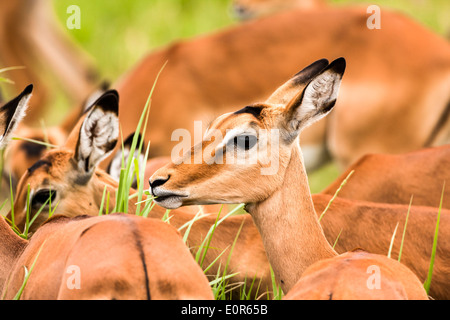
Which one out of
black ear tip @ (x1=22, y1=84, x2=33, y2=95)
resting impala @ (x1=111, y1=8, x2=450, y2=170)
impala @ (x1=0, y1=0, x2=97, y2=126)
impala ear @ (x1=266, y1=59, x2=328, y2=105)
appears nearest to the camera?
black ear tip @ (x1=22, y1=84, x2=33, y2=95)

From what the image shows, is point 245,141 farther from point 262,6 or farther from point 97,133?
point 262,6

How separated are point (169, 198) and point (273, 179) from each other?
371 millimetres

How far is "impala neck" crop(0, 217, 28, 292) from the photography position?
132 inches

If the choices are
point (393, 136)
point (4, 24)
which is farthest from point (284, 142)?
point (4, 24)

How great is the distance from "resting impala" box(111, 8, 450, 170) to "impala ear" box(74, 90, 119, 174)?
8.99 ft

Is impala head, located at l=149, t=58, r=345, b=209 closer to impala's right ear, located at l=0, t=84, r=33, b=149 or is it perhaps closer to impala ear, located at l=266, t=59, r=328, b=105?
impala ear, located at l=266, t=59, r=328, b=105

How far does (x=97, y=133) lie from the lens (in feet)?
12.8

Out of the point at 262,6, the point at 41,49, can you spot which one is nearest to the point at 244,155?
the point at 41,49

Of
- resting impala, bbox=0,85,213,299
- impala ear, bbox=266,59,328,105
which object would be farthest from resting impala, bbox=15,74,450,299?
resting impala, bbox=0,85,213,299

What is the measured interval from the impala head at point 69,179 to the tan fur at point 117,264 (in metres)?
0.88

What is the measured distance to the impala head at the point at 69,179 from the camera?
155 inches

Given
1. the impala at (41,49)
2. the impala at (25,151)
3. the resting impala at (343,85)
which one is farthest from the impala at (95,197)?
the impala at (41,49)

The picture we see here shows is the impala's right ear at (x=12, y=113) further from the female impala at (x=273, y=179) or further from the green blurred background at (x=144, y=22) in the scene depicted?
the green blurred background at (x=144, y=22)

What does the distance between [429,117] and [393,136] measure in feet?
0.96
